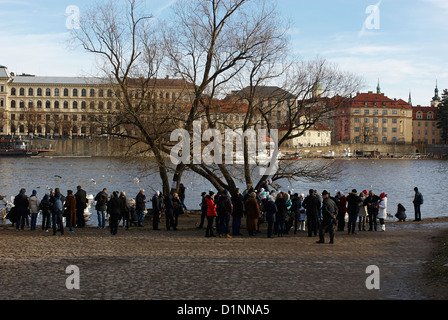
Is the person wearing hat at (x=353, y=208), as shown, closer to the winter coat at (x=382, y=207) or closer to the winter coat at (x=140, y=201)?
the winter coat at (x=382, y=207)

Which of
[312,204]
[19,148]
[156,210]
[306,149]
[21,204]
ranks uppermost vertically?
[306,149]

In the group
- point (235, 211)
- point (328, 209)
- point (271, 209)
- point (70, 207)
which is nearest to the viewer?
point (328, 209)

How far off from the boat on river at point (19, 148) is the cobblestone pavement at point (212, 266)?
121m

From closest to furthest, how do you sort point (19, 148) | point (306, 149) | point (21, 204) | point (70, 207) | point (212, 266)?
point (212, 266)
point (70, 207)
point (21, 204)
point (19, 148)
point (306, 149)

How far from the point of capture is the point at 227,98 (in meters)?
29.0

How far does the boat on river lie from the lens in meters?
136

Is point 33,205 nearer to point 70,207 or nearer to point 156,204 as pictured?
point 70,207

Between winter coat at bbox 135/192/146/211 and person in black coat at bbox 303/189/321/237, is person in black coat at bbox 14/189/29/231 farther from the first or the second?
person in black coat at bbox 303/189/321/237

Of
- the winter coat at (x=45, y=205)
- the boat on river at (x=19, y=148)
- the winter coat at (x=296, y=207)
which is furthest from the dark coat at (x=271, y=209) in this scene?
the boat on river at (x=19, y=148)

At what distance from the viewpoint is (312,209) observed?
2138 centimetres

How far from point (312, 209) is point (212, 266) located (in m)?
7.41

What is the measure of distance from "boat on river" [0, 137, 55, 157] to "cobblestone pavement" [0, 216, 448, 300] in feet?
397

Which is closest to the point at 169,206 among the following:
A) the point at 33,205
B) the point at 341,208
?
the point at 33,205

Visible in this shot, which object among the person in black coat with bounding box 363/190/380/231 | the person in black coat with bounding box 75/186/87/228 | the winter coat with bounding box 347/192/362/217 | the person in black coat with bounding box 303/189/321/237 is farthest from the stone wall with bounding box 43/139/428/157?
the person in black coat with bounding box 303/189/321/237
